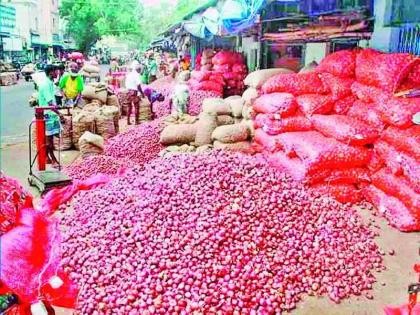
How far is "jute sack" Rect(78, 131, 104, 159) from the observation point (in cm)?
628

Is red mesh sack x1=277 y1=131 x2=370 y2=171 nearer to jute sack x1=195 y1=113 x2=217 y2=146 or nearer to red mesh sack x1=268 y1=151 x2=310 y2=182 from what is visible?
red mesh sack x1=268 y1=151 x2=310 y2=182

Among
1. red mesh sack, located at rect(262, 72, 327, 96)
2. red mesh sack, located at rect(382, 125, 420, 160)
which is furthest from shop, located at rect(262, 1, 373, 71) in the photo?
red mesh sack, located at rect(382, 125, 420, 160)

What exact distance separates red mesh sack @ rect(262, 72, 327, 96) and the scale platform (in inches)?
104

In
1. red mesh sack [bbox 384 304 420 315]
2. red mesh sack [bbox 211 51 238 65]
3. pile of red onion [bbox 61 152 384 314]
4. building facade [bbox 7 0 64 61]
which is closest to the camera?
red mesh sack [bbox 384 304 420 315]

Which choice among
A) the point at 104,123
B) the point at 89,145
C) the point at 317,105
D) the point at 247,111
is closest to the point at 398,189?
the point at 317,105

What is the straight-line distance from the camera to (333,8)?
251 inches

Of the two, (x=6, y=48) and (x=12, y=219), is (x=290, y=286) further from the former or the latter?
(x=6, y=48)

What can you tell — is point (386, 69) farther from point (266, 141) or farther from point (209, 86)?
point (209, 86)

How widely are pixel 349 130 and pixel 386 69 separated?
0.68m

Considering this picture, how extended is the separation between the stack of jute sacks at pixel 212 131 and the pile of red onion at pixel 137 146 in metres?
0.23

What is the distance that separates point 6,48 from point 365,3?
22.0 meters

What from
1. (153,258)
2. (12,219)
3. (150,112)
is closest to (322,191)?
(153,258)

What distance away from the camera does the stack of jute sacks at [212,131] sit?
6.05m

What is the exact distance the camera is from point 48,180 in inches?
185
